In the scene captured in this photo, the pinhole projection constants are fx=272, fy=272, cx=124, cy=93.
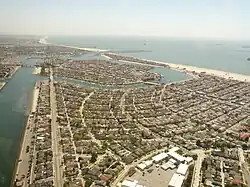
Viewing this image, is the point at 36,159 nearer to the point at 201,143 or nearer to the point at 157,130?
the point at 157,130

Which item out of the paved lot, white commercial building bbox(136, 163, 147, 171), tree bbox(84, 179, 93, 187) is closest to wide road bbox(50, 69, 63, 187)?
tree bbox(84, 179, 93, 187)

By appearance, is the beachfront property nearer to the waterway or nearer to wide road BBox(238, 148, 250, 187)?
wide road BBox(238, 148, 250, 187)

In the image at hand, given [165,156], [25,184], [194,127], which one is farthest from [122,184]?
[194,127]

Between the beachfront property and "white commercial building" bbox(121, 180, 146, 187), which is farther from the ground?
the beachfront property

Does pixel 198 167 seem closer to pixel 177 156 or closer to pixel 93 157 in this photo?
pixel 177 156

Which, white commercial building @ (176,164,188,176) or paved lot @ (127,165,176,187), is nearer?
paved lot @ (127,165,176,187)

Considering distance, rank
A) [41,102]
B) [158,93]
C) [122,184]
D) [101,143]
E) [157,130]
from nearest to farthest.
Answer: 1. [122,184]
2. [101,143]
3. [157,130]
4. [41,102]
5. [158,93]
